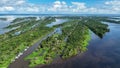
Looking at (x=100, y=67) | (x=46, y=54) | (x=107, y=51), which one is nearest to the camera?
(x=100, y=67)

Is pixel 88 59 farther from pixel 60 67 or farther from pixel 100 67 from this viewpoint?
pixel 60 67

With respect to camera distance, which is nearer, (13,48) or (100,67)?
(100,67)

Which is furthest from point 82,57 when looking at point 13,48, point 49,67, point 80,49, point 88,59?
point 13,48

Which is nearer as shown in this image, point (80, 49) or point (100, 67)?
point (100, 67)

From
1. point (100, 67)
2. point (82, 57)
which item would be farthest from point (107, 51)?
point (100, 67)

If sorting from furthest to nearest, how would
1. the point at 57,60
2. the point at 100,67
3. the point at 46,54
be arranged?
the point at 46,54 → the point at 57,60 → the point at 100,67

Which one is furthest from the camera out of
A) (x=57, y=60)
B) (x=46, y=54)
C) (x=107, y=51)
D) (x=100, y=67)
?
(x=107, y=51)

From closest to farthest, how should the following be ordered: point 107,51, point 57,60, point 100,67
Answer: point 100,67, point 57,60, point 107,51

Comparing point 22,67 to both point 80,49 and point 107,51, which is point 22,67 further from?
point 107,51
